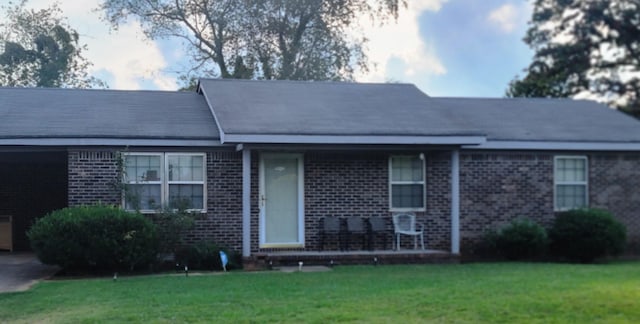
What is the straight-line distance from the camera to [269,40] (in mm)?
33406

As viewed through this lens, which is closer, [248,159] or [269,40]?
[248,159]

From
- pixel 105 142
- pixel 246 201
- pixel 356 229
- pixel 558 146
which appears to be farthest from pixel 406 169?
pixel 105 142

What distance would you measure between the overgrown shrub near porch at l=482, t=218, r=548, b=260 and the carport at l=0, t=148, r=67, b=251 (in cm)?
1067

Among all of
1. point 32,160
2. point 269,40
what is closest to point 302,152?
point 32,160

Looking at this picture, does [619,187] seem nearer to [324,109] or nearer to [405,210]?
[405,210]

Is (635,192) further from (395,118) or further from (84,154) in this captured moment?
(84,154)

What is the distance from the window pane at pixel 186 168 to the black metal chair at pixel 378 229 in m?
3.69

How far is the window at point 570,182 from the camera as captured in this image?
55.1 ft

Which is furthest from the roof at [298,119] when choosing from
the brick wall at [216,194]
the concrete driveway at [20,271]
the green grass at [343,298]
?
the green grass at [343,298]

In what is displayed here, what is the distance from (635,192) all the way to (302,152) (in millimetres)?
8231

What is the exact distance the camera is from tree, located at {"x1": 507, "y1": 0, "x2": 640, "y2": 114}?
3625cm

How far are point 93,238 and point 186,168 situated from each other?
8.82ft

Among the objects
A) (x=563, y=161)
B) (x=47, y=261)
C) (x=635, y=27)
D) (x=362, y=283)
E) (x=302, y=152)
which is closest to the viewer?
(x=362, y=283)

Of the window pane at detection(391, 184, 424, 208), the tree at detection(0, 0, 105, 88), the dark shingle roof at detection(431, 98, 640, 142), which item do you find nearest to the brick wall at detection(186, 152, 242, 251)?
the window pane at detection(391, 184, 424, 208)
